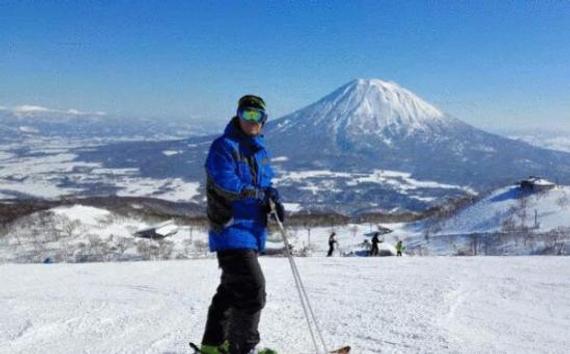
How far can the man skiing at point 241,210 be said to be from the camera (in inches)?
139

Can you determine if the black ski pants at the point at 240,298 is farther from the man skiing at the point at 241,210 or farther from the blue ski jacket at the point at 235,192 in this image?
the blue ski jacket at the point at 235,192

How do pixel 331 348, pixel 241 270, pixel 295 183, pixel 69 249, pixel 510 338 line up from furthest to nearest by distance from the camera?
pixel 295 183
pixel 69 249
pixel 510 338
pixel 331 348
pixel 241 270

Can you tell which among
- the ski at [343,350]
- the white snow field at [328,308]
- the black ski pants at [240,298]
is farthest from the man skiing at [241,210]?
the white snow field at [328,308]

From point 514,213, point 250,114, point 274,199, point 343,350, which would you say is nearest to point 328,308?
point 343,350

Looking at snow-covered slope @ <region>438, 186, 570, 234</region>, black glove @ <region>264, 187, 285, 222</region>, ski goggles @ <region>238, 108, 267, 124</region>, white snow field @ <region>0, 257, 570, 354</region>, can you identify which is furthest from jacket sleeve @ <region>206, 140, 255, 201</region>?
snow-covered slope @ <region>438, 186, 570, 234</region>

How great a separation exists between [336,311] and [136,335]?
84.6 inches

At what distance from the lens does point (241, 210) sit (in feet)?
11.7

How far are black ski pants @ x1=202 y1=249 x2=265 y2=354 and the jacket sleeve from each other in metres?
0.44

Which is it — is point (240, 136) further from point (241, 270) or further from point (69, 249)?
point (69, 249)

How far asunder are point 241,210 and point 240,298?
2.18ft

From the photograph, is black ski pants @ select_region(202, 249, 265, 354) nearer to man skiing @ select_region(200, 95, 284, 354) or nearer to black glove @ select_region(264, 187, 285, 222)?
man skiing @ select_region(200, 95, 284, 354)

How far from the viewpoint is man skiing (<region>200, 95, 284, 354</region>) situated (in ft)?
11.6

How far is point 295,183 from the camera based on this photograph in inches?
7170

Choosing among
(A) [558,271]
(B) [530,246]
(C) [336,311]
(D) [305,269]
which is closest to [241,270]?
(C) [336,311]
